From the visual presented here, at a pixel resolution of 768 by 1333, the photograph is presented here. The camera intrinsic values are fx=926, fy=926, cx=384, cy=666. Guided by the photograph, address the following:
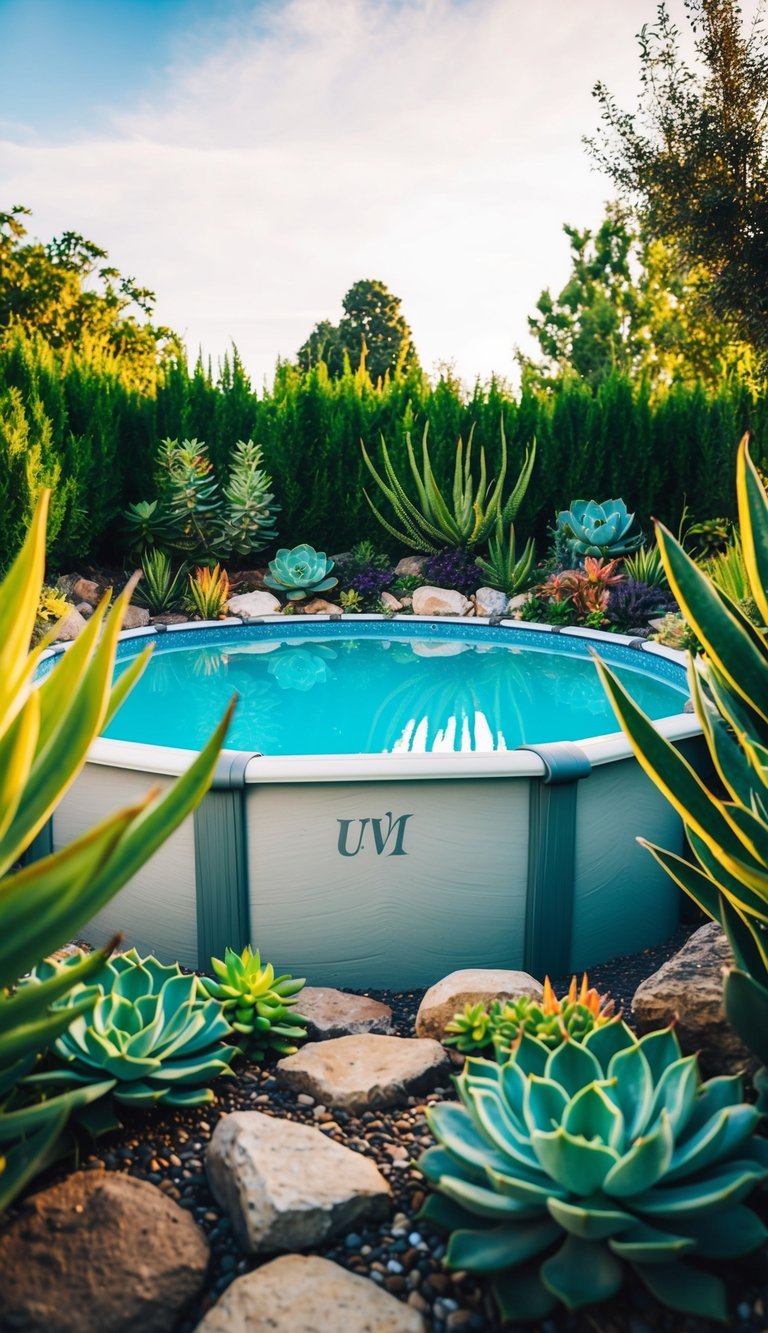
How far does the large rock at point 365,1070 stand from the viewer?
2.03m

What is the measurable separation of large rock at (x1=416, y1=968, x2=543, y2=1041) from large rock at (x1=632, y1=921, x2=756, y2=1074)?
13.2 inches

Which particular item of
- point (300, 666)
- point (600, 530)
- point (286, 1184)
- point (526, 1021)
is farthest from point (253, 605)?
point (286, 1184)

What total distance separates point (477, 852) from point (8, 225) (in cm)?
2940

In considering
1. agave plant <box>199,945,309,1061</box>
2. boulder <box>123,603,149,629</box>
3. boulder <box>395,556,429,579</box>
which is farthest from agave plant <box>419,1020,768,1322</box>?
boulder <box>395,556,429,579</box>

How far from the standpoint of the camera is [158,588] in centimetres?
948

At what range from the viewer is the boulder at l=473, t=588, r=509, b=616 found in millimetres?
9516

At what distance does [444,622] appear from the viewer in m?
9.03

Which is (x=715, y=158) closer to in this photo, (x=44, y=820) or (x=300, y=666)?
(x=300, y=666)

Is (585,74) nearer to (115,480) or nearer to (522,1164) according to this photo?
(115,480)

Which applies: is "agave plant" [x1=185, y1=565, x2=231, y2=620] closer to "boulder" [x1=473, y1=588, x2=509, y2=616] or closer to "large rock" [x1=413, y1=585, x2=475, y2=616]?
"large rock" [x1=413, y1=585, x2=475, y2=616]

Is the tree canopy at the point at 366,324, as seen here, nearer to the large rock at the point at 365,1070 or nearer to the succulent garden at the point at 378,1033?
the succulent garden at the point at 378,1033

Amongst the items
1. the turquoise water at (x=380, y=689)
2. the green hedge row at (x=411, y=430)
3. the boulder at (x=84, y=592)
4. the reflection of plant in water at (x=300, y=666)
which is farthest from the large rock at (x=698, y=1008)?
the green hedge row at (x=411, y=430)

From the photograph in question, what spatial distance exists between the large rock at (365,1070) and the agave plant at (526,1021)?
0.09 metres

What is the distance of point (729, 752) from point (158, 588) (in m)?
8.21
